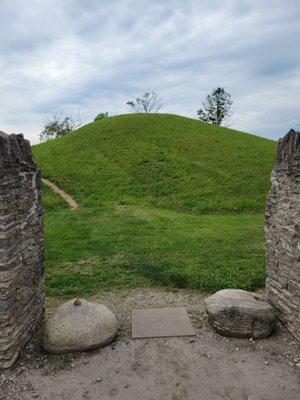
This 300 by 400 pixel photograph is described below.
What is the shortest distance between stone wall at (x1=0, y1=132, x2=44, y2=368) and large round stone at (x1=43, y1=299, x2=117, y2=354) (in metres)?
0.45

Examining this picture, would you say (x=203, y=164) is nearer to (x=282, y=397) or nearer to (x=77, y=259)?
(x=77, y=259)

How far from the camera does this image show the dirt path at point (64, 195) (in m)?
19.2

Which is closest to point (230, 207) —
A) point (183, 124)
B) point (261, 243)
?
point (261, 243)

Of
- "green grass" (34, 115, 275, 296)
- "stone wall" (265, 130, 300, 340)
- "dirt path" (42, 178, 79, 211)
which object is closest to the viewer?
"stone wall" (265, 130, 300, 340)

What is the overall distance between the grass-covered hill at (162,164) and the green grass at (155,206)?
0.20 ft

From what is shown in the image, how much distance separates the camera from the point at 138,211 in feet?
57.4

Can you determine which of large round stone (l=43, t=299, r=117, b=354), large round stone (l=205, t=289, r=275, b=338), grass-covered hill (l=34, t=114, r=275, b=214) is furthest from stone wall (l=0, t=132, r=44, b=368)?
grass-covered hill (l=34, t=114, r=275, b=214)

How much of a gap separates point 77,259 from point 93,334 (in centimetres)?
473

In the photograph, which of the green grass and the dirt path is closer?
the green grass

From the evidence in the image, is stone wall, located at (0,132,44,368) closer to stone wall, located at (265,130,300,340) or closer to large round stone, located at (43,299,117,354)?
large round stone, located at (43,299,117,354)

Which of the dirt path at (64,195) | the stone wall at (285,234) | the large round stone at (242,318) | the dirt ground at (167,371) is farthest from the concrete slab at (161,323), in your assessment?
the dirt path at (64,195)

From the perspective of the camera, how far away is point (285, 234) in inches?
274

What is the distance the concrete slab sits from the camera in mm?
7031

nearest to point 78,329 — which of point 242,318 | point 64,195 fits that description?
point 242,318
